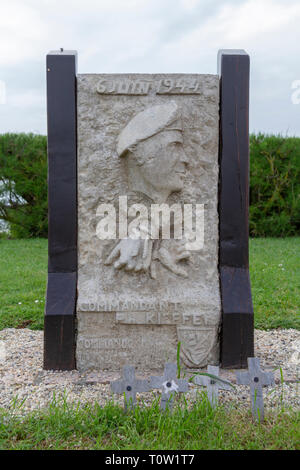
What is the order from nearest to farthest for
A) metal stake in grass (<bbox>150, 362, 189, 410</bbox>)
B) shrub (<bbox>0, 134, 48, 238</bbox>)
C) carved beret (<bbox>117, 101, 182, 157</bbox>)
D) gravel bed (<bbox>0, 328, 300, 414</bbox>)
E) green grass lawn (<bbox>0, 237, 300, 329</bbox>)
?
1. metal stake in grass (<bbox>150, 362, 189, 410</bbox>)
2. gravel bed (<bbox>0, 328, 300, 414</bbox>)
3. carved beret (<bbox>117, 101, 182, 157</bbox>)
4. green grass lawn (<bbox>0, 237, 300, 329</bbox>)
5. shrub (<bbox>0, 134, 48, 238</bbox>)

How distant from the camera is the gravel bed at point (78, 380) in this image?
265 centimetres

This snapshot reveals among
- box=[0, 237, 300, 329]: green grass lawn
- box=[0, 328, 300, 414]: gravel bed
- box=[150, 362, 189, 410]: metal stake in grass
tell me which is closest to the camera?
box=[150, 362, 189, 410]: metal stake in grass

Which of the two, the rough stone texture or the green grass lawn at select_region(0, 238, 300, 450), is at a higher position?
A: the rough stone texture

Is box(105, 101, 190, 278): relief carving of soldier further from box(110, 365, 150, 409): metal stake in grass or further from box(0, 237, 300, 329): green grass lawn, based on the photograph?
box(0, 237, 300, 329): green grass lawn

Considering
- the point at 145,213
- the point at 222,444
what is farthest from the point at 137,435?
A: the point at 145,213

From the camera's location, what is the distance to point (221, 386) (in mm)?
2479

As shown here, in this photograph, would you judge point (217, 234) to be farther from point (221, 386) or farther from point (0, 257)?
point (0, 257)

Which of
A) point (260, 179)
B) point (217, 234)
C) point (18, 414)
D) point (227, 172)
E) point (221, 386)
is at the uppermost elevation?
point (260, 179)

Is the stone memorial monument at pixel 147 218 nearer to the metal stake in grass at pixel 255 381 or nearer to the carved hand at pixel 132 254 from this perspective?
the carved hand at pixel 132 254

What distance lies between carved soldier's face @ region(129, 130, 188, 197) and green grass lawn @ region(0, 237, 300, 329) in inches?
68.7

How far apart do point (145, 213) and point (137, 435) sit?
1490 mm

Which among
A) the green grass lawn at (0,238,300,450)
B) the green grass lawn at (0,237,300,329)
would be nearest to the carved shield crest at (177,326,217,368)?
the green grass lawn at (0,238,300,450)

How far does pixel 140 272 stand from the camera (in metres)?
3.20

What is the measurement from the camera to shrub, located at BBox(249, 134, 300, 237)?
868 cm
